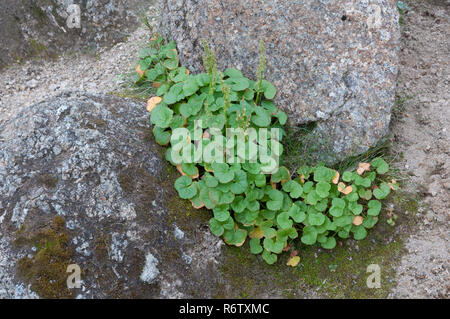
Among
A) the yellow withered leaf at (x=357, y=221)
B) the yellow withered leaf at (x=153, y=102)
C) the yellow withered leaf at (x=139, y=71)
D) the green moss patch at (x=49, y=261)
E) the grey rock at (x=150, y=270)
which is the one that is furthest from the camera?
the yellow withered leaf at (x=139, y=71)

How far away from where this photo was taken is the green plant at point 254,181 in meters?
2.72

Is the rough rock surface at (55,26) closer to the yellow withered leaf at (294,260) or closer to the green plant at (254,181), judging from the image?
the green plant at (254,181)

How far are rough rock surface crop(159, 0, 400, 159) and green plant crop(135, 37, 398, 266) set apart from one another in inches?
7.1

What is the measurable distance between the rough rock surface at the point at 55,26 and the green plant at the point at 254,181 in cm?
160

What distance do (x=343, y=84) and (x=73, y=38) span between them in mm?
2777

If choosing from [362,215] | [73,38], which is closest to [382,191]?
[362,215]

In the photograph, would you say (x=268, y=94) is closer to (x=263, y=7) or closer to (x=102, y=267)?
(x=263, y=7)

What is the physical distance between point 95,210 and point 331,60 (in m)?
1.93

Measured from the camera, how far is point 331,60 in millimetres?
3039

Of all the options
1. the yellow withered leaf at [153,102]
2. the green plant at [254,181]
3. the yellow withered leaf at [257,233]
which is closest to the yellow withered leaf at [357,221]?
the green plant at [254,181]

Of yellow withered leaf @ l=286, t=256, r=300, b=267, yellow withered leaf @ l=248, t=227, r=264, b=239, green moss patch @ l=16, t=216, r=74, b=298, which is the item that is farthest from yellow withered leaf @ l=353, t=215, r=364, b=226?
green moss patch @ l=16, t=216, r=74, b=298

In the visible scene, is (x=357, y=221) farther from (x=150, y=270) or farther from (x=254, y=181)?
(x=150, y=270)

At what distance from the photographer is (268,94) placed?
303 cm

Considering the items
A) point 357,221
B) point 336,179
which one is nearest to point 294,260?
point 357,221
